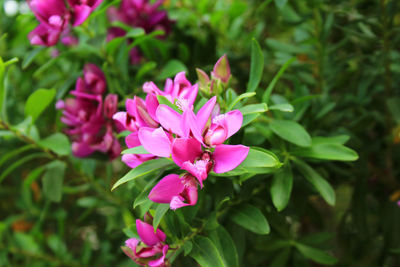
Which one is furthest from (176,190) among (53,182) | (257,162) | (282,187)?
(53,182)

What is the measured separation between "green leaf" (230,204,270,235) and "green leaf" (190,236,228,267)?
0.08m

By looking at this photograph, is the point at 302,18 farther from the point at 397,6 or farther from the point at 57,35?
the point at 57,35

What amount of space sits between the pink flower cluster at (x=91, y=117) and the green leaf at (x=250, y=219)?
11.4 inches

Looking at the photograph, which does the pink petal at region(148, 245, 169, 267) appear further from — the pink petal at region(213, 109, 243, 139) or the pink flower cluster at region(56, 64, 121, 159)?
the pink flower cluster at region(56, 64, 121, 159)

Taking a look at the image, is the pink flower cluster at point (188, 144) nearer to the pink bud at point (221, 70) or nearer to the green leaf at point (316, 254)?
the pink bud at point (221, 70)

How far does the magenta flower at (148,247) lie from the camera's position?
21.3 inches

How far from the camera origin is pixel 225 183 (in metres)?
0.61

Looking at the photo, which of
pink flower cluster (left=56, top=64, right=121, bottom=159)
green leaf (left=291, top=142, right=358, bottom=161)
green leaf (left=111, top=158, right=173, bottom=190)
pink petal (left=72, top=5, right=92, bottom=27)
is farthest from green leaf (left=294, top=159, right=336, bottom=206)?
pink petal (left=72, top=5, right=92, bottom=27)

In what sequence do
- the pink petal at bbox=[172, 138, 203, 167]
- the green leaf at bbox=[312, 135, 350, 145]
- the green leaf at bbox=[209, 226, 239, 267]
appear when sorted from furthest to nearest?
the green leaf at bbox=[312, 135, 350, 145] → the green leaf at bbox=[209, 226, 239, 267] → the pink petal at bbox=[172, 138, 203, 167]

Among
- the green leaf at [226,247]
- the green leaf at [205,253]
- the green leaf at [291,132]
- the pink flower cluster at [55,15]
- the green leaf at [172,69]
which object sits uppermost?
the pink flower cluster at [55,15]

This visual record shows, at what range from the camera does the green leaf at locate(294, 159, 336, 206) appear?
65 cm

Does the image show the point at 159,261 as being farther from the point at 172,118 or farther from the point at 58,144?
the point at 58,144

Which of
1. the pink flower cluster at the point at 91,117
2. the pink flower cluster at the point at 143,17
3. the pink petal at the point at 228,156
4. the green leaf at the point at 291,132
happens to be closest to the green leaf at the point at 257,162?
the pink petal at the point at 228,156

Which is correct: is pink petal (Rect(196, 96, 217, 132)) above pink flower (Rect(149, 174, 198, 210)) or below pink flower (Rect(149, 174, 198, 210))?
above
